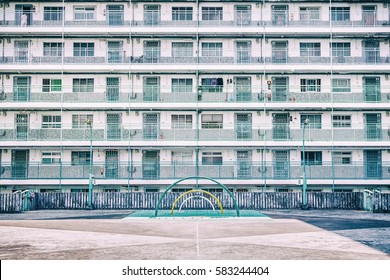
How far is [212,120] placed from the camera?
41.6m

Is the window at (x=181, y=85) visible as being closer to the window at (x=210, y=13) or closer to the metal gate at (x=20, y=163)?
the window at (x=210, y=13)

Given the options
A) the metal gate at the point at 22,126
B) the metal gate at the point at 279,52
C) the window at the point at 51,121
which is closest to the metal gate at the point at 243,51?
the metal gate at the point at 279,52

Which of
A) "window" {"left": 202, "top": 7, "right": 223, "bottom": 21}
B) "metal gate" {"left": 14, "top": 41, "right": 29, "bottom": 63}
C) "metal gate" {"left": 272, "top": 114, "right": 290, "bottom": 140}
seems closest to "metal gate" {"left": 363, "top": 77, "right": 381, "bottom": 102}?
"metal gate" {"left": 272, "top": 114, "right": 290, "bottom": 140}

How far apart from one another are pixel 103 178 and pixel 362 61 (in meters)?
22.8

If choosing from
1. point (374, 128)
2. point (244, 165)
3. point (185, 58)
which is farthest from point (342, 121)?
point (185, 58)

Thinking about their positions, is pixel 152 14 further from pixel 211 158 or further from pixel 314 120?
pixel 314 120

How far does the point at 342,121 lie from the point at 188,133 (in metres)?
12.6

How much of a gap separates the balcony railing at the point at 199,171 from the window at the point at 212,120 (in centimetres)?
351

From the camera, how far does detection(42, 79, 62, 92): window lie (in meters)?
41.8

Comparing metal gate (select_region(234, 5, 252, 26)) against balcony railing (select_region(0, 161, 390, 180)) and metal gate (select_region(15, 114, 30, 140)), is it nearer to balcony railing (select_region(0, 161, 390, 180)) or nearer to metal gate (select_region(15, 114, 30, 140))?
balcony railing (select_region(0, 161, 390, 180))

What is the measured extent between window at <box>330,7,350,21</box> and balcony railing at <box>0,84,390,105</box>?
582cm

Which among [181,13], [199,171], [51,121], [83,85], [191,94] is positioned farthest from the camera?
[181,13]

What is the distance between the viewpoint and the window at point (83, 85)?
41.8m

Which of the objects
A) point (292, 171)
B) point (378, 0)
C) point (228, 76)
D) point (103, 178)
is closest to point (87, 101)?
point (103, 178)
